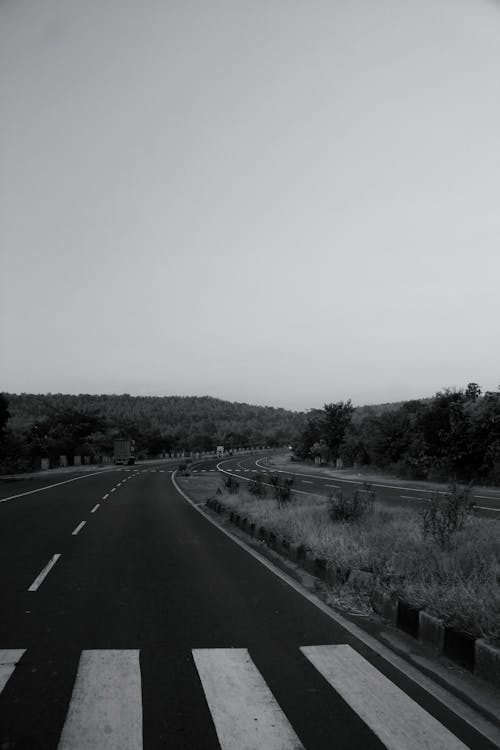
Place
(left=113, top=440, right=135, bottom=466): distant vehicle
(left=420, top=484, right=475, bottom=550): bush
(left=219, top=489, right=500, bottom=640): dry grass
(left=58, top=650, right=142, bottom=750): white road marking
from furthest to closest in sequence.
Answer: (left=113, top=440, right=135, bottom=466): distant vehicle, (left=420, top=484, right=475, bottom=550): bush, (left=219, top=489, right=500, bottom=640): dry grass, (left=58, top=650, right=142, bottom=750): white road marking

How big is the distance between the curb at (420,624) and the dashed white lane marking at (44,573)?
415cm

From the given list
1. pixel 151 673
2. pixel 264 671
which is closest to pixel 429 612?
pixel 264 671

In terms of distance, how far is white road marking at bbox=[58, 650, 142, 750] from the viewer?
356 centimetres

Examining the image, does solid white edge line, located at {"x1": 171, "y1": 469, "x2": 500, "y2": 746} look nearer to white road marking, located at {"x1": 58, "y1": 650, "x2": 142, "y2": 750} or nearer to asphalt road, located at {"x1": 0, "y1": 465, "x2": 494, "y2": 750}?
asphalt road, located at {"x1": 0, "y1": 465, "x2": 494, "y2": 750}

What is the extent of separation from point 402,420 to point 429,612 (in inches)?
1229

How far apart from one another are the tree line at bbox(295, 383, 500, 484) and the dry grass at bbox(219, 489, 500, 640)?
53.2ft

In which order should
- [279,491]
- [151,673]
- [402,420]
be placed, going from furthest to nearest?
[402,420] < [279,491] < [151,673]

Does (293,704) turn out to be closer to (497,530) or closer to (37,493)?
(497,530)

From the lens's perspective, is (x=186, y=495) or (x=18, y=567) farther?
(x=186, y=495)

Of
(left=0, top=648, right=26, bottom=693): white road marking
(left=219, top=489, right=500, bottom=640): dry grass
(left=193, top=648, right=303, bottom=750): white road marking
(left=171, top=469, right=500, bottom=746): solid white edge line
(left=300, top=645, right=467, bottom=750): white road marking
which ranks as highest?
(left=219, top=489, right=500, bottom=640): dry grass

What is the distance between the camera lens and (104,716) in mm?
3889

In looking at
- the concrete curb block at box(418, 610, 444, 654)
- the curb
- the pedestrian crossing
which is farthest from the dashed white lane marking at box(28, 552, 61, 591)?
the concrete curb block at box(418, 610, 444, 654)

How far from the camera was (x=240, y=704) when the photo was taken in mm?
4129

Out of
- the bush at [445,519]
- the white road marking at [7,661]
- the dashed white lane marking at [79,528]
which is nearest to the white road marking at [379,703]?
the white road marking at [7,661]
